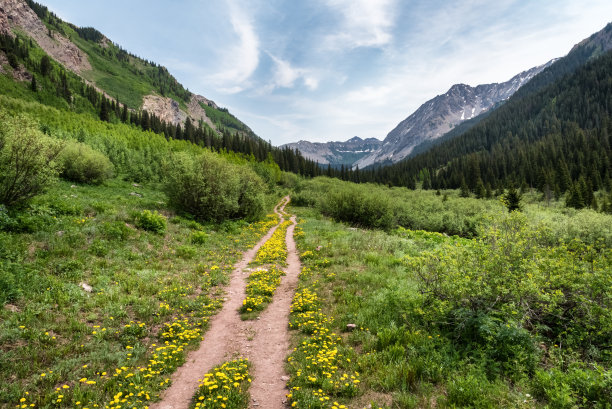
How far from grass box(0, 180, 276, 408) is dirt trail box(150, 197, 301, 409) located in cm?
39

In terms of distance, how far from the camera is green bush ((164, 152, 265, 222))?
77.5ft

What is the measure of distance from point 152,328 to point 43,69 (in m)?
154

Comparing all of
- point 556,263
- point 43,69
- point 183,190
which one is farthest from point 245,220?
point 43,69

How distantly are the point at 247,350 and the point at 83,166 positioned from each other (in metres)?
32.4

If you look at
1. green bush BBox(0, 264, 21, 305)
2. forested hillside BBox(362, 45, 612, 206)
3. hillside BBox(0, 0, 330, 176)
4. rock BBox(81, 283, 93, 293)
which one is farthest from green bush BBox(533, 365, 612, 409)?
forested hillside BBox(362, 45, 612, 206)

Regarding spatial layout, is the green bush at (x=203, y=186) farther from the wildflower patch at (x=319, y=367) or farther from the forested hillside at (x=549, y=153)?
the forested hillside at (x=549, y=153)

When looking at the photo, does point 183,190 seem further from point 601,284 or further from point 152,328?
point 601,284

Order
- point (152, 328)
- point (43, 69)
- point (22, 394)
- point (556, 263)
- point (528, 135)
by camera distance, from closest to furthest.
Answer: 1. point (22, 394)
2. point (556, 263)
3. point (152, 328)
4. point (43, 69)
5. point (528, 135)

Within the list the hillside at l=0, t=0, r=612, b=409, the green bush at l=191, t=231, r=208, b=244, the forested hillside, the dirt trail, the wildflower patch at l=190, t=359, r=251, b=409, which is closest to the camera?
the wildflower patch at l=190, t=359, r=251, b=409

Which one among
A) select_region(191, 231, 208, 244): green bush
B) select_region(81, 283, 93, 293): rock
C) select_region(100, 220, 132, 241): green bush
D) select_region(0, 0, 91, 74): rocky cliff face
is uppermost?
select_region(0, 0, 91, 74): rocky cliff face

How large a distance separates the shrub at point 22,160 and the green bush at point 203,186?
411 inches

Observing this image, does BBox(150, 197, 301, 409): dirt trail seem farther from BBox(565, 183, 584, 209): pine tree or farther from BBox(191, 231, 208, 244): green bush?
BBox(565, 183, 584, 209): pine tree

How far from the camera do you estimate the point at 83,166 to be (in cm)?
2875

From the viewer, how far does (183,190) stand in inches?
924
